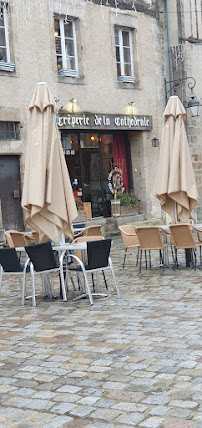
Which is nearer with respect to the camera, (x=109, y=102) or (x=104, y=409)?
(x=104, y=409)

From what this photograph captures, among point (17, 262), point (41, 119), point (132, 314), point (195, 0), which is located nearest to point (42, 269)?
point (17, 262)

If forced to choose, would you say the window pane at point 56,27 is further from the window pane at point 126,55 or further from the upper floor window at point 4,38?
the window pane at point 126,55

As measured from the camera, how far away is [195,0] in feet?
58.0

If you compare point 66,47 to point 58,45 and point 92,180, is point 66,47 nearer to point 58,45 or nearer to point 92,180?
point 58,45

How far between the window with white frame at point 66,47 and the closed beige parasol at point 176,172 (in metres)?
5.85

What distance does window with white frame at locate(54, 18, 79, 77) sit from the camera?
1458cm

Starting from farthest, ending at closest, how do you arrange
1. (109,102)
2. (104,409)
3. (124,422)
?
(109,102) → (104,409) → (124,422)

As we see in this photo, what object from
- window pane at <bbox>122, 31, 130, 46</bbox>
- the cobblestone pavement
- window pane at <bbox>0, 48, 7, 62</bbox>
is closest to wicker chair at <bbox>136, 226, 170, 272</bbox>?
the cobblestone pavement

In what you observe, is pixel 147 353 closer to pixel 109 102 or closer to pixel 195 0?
pixel 109 102

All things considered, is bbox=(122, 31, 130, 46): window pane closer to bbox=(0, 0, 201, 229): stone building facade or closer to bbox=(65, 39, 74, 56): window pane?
bbox=(0, 0, 201, 229): stone building facade

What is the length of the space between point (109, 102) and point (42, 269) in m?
9.27

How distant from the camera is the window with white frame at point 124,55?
53.0ft

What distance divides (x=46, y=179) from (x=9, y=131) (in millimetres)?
6144

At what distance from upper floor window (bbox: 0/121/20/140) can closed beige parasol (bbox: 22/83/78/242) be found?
5.62m
